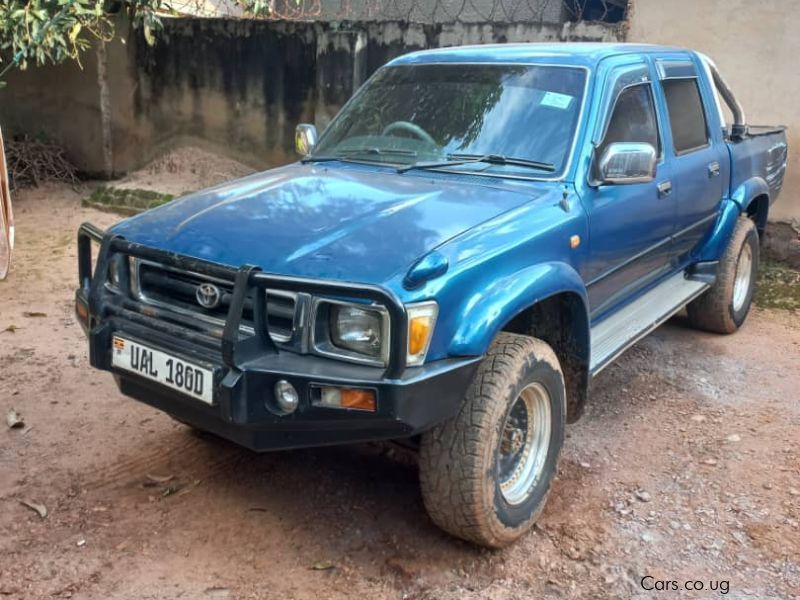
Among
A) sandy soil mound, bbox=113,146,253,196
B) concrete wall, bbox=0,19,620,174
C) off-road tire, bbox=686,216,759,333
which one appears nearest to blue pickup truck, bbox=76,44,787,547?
off-road tire, bbox=686,216,759,333

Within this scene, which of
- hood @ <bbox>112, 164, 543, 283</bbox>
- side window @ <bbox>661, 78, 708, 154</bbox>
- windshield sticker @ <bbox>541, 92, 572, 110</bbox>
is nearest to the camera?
hood @ <bbox>112, 164, 543, 283</bbox>

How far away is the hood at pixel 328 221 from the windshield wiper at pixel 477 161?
0.09m

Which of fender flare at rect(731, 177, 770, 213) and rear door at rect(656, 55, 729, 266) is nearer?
rear door at rect(656, 55, 729, 266)

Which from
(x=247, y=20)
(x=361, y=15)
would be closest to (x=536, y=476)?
(x=247, y=20)

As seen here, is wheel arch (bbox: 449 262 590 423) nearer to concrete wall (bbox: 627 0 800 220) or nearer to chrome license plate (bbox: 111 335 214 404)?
chrome license plate (bbox: 111 335 214 404)

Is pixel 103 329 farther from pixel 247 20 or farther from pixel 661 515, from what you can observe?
pixel 247 20

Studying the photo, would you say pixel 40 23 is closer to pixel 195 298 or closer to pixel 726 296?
pixel 195 298

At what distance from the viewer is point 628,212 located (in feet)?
12.6

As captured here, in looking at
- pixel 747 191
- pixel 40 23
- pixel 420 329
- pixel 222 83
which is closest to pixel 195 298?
pixel 420 329

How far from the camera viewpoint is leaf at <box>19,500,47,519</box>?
329cm

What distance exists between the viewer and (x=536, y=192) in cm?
340

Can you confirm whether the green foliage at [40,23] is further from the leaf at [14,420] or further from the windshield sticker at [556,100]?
the windshield sticker at [556,100]

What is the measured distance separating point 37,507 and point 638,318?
300cm

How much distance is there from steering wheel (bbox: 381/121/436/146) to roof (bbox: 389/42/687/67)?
460mm
